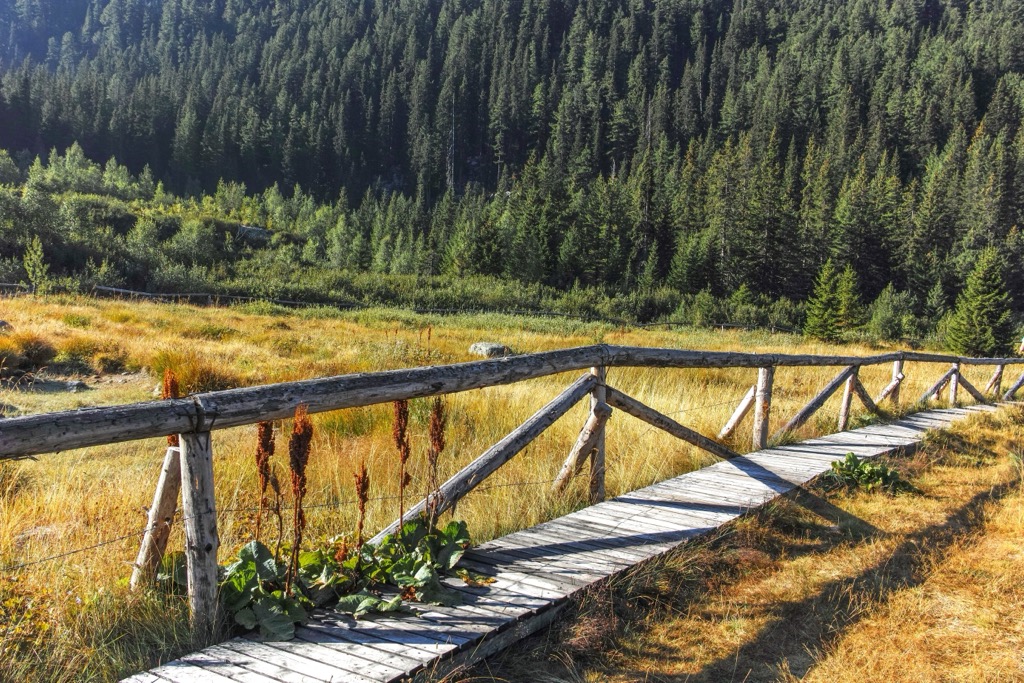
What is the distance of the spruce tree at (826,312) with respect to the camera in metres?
45.2

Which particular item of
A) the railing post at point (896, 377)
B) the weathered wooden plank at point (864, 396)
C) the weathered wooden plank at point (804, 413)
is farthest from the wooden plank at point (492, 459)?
the railing post at point (896, 377)

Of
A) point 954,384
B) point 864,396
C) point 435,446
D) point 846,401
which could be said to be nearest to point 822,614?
point 435,446

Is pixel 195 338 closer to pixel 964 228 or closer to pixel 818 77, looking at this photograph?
pixel 964 228

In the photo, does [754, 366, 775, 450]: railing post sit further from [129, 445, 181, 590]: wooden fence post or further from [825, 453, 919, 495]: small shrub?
[129, 445, 181, 590]: wooden fence post

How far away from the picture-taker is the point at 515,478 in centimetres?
525

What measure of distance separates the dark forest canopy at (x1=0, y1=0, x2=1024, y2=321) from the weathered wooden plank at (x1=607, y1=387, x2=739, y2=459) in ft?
186

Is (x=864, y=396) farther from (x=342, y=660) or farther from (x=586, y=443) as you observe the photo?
(x=342, y=660)

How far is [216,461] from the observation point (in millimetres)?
5676

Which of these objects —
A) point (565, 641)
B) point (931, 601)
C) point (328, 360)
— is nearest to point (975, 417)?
point (931, 601)

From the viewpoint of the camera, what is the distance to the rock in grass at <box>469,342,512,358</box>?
17.2 meters

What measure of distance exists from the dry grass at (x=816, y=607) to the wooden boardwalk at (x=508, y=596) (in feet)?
0.44

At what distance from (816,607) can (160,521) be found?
327cm

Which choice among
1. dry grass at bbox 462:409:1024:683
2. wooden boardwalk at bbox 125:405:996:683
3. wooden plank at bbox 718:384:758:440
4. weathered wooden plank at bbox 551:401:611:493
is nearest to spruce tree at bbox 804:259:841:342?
wooden plank at bbox 718:384:758:440

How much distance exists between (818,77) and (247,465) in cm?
12075
